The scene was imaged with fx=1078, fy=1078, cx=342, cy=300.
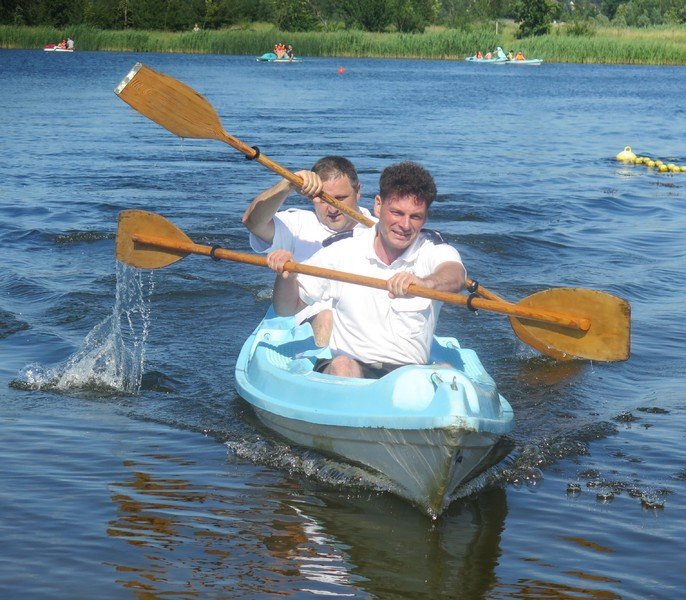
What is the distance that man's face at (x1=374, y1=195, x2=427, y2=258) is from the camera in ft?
16.1

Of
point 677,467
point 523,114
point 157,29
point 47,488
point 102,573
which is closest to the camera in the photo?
point 102,573

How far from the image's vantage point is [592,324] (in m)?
5.68

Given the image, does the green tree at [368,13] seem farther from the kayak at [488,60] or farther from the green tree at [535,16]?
the kayak at [488,60]

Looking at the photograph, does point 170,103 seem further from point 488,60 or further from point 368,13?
point 368,13

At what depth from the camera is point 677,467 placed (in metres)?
5.57

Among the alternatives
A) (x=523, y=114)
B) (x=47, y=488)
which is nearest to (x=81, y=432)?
(x=47, y=488)

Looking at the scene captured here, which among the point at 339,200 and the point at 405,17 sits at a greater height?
the point at 405,17

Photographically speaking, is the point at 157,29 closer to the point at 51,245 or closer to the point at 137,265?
the point at 51,245

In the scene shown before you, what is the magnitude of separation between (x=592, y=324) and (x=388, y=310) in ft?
3.90

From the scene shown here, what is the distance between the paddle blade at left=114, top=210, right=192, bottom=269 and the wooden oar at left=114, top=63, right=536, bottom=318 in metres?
0.64

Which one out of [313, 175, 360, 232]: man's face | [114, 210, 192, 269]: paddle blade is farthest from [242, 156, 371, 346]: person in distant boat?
[114, 210, 192, 269]: paddle blade

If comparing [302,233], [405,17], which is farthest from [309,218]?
[405,17]

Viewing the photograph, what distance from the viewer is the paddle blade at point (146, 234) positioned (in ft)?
21.6

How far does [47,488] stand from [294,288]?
1694 millimetres
